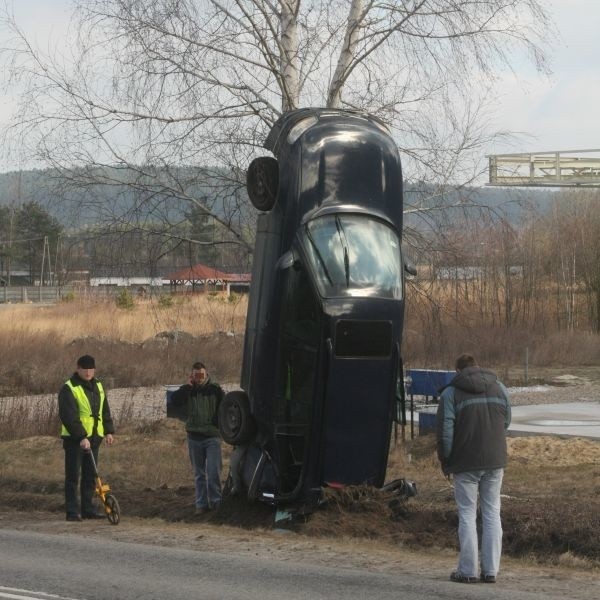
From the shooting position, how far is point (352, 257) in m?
12.3

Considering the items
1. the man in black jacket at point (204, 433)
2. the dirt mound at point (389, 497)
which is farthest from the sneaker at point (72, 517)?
the man in black jacket at point (204, 433)

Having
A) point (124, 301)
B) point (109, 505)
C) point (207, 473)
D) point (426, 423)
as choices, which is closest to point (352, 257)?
point (207, 473)

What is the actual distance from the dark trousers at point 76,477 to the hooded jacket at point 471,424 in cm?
535

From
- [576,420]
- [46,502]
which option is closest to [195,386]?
[46,502]

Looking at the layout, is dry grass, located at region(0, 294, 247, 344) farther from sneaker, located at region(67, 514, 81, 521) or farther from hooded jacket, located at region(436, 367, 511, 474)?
hooded jacket, located at region(436, 367, 511, 474)

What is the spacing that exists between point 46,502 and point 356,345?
5.03m

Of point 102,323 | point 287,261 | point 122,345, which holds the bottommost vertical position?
point 122,345

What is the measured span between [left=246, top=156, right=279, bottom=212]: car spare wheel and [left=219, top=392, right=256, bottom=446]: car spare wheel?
2.07 meters

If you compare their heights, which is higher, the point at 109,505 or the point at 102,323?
the point at 102,323

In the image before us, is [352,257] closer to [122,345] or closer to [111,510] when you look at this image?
[111,510]

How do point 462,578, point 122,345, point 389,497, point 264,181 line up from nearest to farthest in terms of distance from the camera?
point 462,578
point 389,497
point 264,181
point 122,345

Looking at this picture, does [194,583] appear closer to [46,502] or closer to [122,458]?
[46,502]

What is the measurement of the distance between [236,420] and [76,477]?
2038mm

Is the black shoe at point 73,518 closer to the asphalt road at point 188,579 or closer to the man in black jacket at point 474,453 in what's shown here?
the asphalt road at point 188,579
